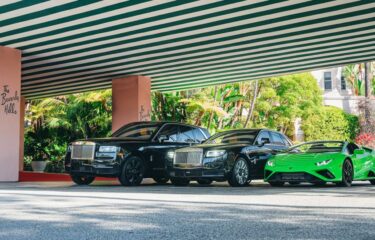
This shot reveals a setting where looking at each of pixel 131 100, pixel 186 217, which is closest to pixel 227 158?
pixel 186 217

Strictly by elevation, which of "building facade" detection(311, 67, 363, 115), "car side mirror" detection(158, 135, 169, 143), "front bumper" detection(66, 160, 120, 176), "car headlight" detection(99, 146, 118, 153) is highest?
"building facade" detection(311, 67, 363, 115)

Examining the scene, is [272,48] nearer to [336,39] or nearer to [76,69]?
[336,39]

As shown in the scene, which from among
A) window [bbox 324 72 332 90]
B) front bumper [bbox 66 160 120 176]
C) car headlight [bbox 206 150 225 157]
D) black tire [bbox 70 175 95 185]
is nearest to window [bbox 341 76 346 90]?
window [bbox 324 72 332 90]

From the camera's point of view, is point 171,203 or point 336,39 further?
point 336,39

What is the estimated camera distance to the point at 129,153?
12992 millimetres

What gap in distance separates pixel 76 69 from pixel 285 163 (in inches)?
405

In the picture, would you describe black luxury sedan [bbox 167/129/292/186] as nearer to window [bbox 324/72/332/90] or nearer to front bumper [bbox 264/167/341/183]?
front bumper [bbox 264/167/341/183]

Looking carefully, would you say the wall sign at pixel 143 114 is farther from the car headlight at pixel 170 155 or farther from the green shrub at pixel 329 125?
the green shrub at pixel 329 125

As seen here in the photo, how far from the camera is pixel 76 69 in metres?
20.3

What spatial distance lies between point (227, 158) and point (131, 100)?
8.81m

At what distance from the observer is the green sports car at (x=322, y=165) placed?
12211 millimetres

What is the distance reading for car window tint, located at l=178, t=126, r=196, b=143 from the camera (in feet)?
48.9

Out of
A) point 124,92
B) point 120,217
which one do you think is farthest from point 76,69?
point 120,217

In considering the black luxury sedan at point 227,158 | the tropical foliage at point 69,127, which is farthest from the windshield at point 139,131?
the tropical foliage at point 69,127
